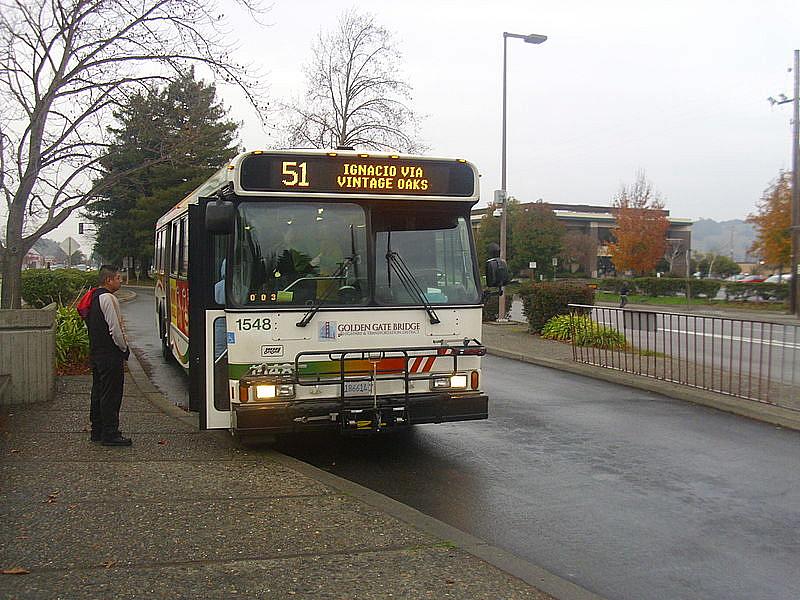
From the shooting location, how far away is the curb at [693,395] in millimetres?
10320

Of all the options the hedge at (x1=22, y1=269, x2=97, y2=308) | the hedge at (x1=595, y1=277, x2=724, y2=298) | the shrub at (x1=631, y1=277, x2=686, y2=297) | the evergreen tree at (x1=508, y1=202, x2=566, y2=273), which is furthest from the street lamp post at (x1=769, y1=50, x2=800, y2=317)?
the evergreen tree at (x1=508, y1=202, x2=566, y2=273)

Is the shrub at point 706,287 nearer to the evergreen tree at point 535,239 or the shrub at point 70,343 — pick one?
the evergreen tree at point 535,239

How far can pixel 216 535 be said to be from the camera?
5.37 metres

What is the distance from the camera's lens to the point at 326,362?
302 inches

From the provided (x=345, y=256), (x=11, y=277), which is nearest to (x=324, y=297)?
(x=345, y=256)

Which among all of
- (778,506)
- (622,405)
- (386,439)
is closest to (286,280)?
(386,439)

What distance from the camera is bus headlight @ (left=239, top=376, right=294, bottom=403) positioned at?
7457mm

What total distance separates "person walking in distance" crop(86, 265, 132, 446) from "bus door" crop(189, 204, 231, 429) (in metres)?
0.75

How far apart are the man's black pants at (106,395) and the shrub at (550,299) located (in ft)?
46.4

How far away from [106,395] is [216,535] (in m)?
3.13

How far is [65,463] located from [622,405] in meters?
7.53

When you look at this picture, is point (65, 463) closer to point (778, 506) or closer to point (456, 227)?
point (456, 227)

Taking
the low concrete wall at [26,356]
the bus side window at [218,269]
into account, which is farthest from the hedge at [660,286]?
the bus side window at [218,269]

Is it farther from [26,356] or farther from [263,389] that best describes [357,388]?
[26,356]
